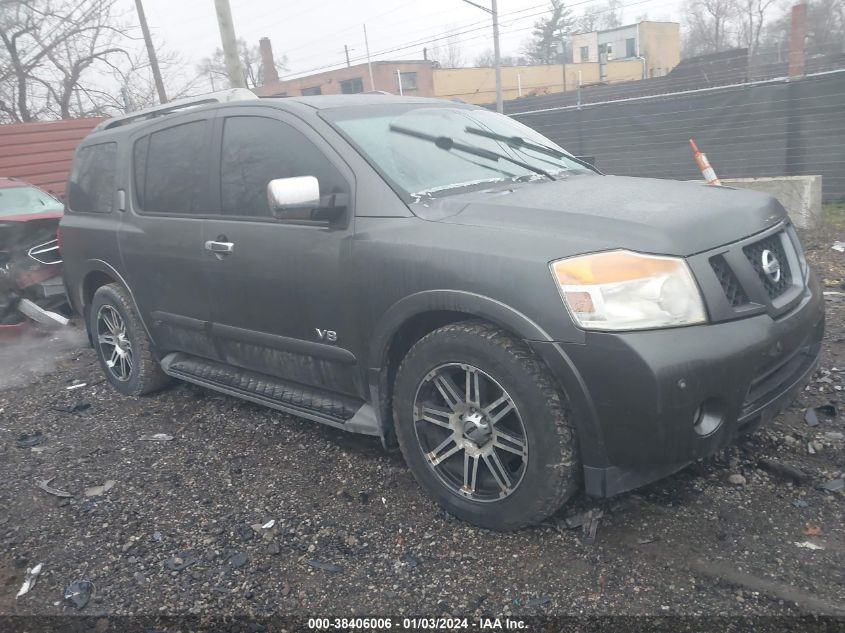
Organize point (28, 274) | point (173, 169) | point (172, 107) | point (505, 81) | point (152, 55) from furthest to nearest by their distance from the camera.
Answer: point (505, 81)
point (152, 55)
point (28, 274)
point (172, 107)
point (173, 169)

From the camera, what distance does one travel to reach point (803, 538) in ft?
8.48

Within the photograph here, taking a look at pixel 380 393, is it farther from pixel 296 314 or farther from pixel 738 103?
pixel 738 103

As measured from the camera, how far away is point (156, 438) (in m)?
4.18

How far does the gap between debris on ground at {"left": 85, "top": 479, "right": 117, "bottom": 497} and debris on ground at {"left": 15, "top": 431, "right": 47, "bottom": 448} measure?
0.99 metres

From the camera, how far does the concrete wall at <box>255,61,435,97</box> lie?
42.5m

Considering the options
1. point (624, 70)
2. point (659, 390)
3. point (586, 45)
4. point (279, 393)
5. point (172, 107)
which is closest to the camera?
point (659, 390)

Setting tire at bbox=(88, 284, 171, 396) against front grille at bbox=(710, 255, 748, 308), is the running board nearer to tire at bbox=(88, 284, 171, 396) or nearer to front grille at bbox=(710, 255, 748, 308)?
tire at bbox=(88, 284, 171, 396)

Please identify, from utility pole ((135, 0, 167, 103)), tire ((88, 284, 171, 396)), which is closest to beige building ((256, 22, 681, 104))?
utility pole ((135, 0, 167, 103))

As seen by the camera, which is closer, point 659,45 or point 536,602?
point 536,602

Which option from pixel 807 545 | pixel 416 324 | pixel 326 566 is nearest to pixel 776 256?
pixel 807 545

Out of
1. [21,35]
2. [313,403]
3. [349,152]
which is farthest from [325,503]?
[21,35]

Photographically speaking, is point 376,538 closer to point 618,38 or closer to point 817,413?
point 817,413

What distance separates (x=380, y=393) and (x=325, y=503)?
61 centimetres

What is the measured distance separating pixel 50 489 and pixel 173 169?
77.5 inches
